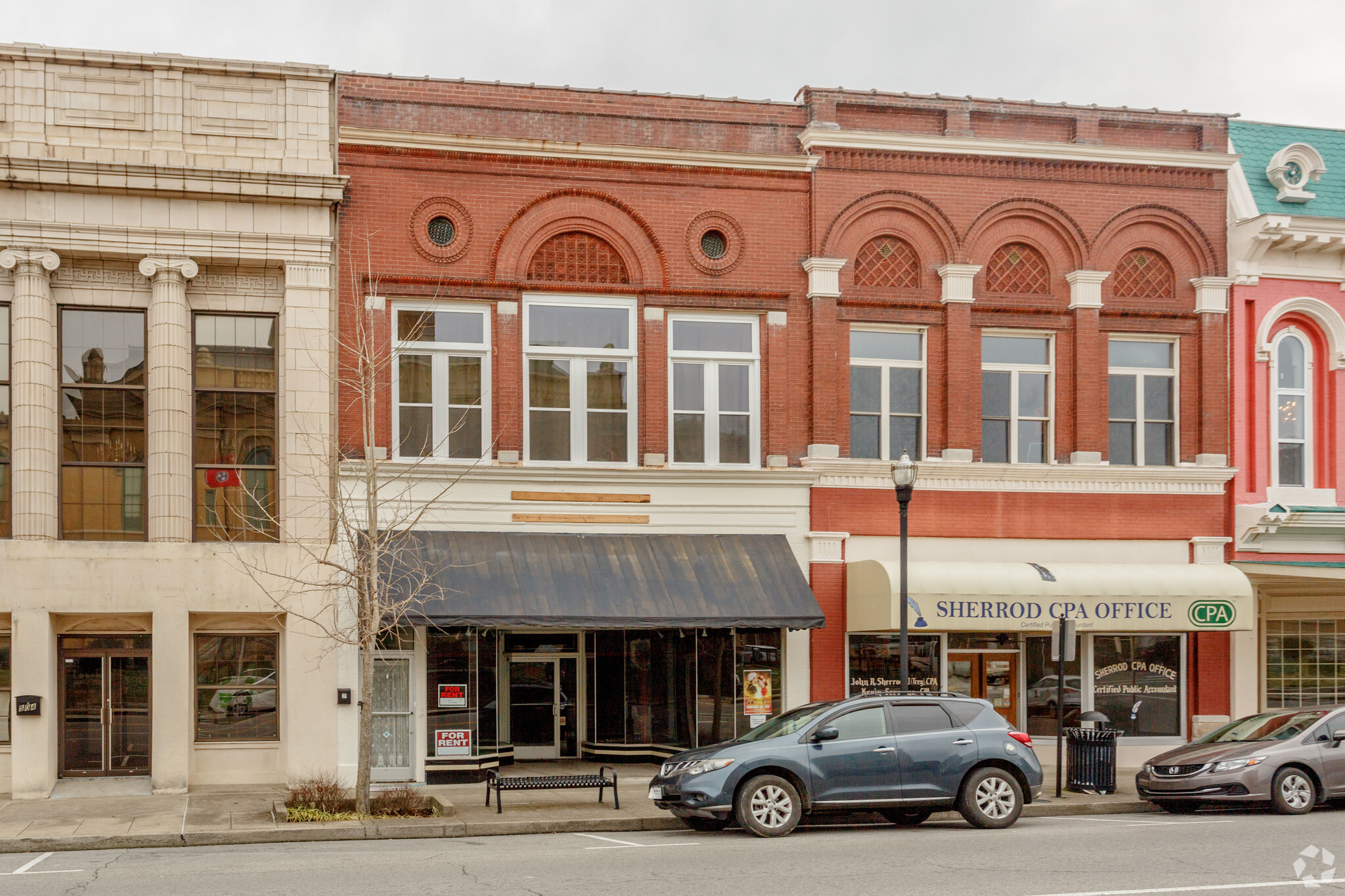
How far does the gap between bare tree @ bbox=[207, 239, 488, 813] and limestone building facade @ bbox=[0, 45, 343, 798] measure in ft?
0.28

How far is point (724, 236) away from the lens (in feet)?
68.5

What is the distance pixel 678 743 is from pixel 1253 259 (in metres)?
12.5

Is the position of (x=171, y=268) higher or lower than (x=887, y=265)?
lower

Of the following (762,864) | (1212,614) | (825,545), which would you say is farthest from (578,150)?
Answer: (1212,614)

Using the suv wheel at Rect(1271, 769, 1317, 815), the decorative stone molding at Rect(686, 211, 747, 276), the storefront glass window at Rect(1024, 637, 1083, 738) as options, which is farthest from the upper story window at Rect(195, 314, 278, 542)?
the suv wheel at Rect(1271, 769, 1317, 815)

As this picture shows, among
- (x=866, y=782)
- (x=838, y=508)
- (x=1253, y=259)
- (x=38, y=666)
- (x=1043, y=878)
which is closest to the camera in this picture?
(x=1043, y=878)

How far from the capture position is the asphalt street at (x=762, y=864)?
35.7 ft

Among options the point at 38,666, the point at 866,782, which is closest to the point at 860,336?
the point at 866,782

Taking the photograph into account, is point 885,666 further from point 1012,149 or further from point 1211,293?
point 1012,149

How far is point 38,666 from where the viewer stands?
18172mm

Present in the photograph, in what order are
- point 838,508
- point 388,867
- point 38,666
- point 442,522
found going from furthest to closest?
point 838,508 → point 442,522 → point 38,666 → point 388,867

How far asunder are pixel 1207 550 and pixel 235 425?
15.5 metres

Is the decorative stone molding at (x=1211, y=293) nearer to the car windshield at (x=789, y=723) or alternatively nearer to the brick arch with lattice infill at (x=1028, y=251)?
the brick arch with lattice infill at (x=1028, y=251)

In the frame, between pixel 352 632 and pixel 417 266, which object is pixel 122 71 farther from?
pixel 352 632
